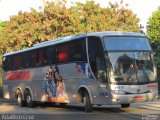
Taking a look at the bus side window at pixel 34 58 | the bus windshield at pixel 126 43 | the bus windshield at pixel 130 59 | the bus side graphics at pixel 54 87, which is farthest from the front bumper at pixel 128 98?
the bus side window at pixel 34 58

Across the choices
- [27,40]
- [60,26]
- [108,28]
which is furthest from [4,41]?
[108,28]

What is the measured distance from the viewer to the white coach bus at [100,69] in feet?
58.2

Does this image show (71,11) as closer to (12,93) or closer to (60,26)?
(60,26)

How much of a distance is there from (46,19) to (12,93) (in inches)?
628

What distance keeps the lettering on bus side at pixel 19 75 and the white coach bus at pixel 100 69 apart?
8.09 ft

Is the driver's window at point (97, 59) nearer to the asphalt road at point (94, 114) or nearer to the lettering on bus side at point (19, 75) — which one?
the asphalt road at point (94, 114)

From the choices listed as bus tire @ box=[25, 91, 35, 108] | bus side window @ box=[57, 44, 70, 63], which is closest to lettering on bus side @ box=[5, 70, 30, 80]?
bus tire @ box=[25, 91, 35, 108]

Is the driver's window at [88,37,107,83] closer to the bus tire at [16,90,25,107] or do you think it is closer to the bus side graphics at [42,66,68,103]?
the bus side graphics at [42,66,68,103]

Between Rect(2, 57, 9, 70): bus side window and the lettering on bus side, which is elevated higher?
Rect(2, 57, 9, 70): bus side window

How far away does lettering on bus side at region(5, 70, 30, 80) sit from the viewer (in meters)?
25.1

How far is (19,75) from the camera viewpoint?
1038 inches

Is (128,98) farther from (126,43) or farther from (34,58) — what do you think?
(34,58)

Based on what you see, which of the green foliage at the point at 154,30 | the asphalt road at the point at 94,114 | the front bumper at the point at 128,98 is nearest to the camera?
the asphalt road at the point at 94,114

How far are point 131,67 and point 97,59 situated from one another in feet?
4.44
